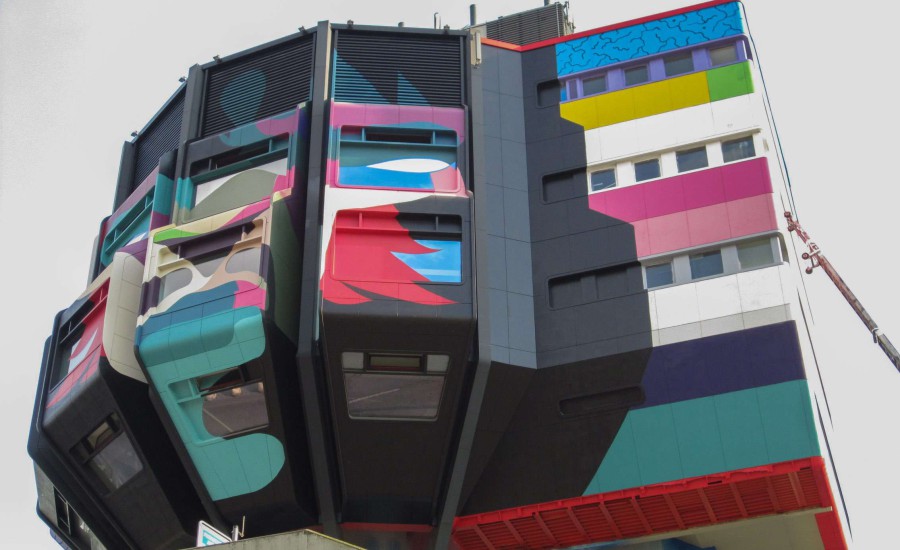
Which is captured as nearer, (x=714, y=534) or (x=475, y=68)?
(x=714, y=534)

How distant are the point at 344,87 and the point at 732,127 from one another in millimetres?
15733

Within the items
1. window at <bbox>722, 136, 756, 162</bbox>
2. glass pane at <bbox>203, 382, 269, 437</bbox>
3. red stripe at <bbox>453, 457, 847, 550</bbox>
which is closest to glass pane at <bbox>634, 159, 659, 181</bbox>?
window at <bbox>722, 136, 756, 162</bbox>

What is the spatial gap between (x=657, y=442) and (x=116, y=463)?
21.1m

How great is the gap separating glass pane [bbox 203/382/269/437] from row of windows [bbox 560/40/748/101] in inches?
715

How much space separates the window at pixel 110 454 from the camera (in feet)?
155

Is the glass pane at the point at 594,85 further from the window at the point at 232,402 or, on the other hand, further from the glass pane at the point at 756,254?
the window at the point at 232,402

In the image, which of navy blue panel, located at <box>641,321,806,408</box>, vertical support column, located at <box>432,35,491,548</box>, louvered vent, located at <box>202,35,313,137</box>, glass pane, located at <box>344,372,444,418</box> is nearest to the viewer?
navy blue panel, located at <box>641,321,806,408</box>

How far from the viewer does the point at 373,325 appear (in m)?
43.4

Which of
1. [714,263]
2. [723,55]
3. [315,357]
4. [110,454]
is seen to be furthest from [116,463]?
[723,55]

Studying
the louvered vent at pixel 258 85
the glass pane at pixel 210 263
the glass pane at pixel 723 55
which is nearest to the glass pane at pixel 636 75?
the glass pane at pixel 723 55

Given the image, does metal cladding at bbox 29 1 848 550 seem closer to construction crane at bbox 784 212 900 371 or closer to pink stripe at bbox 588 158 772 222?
pink stripe at bbox 588 158 772 222

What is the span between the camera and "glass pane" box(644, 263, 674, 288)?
46.3m

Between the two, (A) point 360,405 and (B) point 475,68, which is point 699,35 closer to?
(B) point 475,68

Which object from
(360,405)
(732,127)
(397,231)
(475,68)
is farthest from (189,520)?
(732,127)
